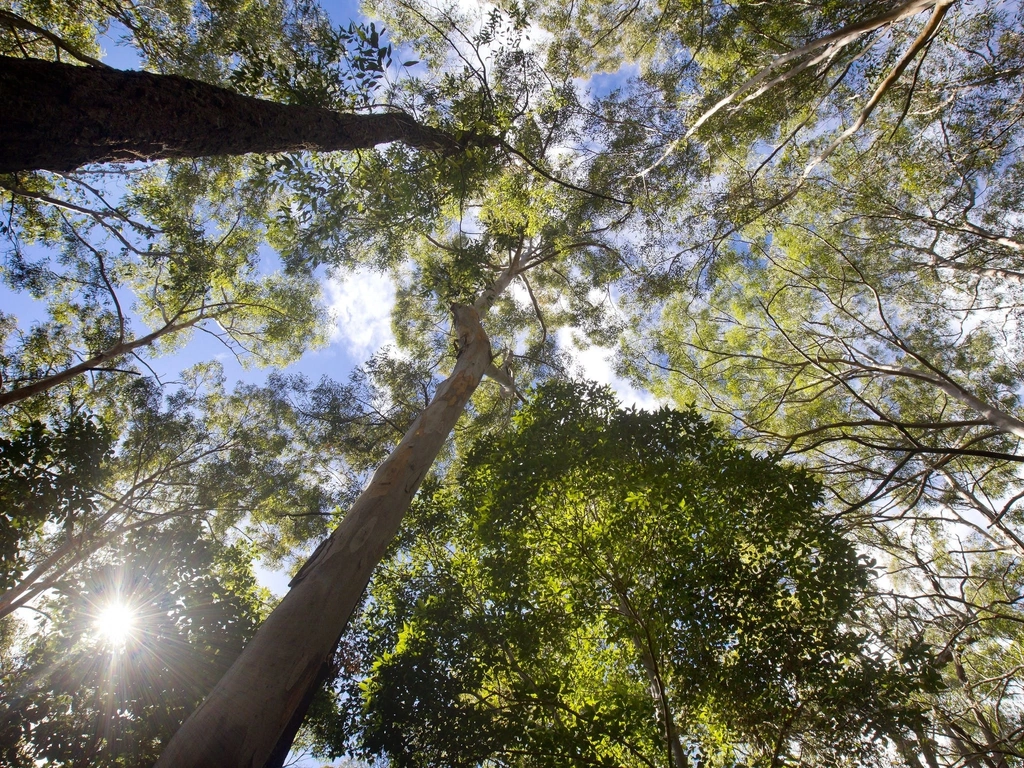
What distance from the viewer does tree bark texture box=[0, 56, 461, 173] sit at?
2396 millimetres

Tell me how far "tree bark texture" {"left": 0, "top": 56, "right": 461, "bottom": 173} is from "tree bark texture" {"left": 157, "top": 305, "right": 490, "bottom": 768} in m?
2.99

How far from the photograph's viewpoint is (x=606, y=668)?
19.9ft

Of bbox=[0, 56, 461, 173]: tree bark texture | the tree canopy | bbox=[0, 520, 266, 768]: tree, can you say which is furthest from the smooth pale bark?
bbox=[0, 56, 461, 173]: tree bark texture

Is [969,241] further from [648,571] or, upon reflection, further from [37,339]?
[37,339]

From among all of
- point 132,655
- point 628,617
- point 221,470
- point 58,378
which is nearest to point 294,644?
point 628,617

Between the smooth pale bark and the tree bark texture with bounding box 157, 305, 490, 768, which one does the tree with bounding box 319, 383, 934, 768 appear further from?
the smooth pale bark

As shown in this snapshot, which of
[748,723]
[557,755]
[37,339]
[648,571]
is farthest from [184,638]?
[37,339]

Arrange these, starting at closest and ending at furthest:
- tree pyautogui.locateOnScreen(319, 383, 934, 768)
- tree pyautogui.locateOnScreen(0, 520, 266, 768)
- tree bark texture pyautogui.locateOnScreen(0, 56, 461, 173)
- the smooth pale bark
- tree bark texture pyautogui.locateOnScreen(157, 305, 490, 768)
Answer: tree bark texture pyautogui.locateOnScreen(157, 305, 490, 768)
tree bark texture pyautogui.locateOnScreen(0, 56, 461, 173)
tree pyautogui.locateOnScreen(319, 383, 934, 768)
tree pyautogui.locateOnScreen(0, 520, 266, 768)
the smooth pale bark

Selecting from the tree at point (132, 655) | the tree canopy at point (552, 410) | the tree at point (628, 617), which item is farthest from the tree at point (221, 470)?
the tree at point (628, 617)

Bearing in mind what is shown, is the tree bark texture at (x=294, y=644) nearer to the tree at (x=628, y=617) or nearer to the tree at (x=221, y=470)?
the tree at (x=628, y=617)

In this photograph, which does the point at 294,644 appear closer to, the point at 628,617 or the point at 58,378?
the point at 628,617

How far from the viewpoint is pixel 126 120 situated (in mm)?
2842

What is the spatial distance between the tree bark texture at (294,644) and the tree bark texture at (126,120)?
299cm

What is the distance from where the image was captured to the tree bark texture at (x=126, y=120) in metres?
2.40
